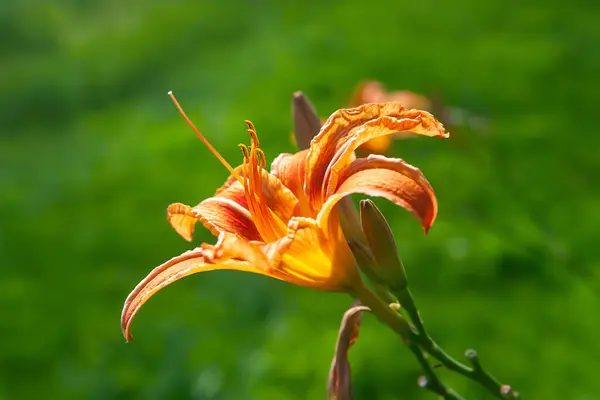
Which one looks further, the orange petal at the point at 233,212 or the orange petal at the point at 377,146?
the orange petal at the point at 377,146

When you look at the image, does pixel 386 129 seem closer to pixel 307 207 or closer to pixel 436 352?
pixel 307 207

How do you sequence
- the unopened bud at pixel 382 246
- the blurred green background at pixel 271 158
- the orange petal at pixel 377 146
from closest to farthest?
the unopened bud at pixel 382 246
the orange petal at pixel 377 146
the blurred green background at pixel 271 158

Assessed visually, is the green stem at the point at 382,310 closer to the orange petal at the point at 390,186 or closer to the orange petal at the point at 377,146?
the orange petal at the point at 390,186

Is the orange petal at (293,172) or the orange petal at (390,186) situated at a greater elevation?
the orange petal at (293,172)

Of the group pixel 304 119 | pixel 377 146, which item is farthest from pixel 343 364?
pixel 377 146

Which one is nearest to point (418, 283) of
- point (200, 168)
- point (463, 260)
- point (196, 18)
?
point (463, 260)

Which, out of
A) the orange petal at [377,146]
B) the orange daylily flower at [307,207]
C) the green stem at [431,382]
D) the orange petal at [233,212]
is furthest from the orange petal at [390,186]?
the orange petal at [377,146]

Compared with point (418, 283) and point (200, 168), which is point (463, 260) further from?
point (200, 168)
